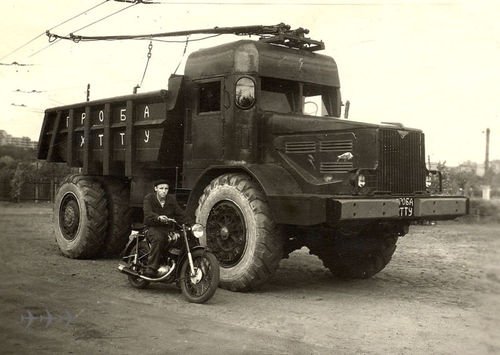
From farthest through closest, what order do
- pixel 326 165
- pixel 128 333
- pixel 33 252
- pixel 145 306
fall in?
pixel 33 252, pixel 326 165, pixel 145 306, pixel 128 333

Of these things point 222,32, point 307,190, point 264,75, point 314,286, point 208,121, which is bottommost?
point 314,286

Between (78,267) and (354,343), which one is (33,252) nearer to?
(78,267)

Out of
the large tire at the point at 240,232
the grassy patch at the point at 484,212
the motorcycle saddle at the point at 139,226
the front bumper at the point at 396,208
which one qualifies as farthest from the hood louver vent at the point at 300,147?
the grassy patch at the point at 484,212

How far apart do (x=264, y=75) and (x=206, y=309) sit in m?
3.78

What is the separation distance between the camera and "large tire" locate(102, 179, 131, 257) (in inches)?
494

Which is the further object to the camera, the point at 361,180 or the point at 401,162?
the point at 401,162

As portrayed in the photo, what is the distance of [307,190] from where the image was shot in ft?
29.6

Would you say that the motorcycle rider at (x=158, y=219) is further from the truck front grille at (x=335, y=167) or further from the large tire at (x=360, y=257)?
the large tire at (x=360, y=257)

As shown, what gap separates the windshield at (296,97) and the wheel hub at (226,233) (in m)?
1.71

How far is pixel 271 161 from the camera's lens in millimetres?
9641

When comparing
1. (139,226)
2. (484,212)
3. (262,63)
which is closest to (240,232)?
(139,226)

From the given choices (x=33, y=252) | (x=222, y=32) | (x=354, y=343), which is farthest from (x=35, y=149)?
(x=354, y=343)

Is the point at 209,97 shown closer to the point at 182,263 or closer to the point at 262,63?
the point at 262,63

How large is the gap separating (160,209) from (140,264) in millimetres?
844
